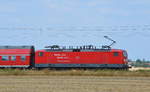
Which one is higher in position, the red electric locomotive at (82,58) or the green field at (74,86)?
the red electric locomotive at (82,58)

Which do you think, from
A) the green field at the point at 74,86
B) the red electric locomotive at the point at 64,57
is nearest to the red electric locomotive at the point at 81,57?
the red electric locomotive at the point at 64,57

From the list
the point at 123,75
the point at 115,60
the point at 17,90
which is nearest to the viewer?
the point at 17,90

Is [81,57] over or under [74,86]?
over

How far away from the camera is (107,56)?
6481 cm

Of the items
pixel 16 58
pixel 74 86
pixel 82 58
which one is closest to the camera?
pixel 74 86

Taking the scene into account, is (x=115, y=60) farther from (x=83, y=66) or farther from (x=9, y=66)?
(x=9, y=66)

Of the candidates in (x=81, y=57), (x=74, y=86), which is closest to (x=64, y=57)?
(x=81, y=57)

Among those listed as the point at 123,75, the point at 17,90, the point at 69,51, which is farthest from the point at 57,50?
the point at 17,90

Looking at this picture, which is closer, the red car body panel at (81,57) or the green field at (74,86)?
the green field at (74,86)

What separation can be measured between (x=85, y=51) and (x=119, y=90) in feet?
117

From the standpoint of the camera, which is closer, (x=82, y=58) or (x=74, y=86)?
(x=74, y=86)

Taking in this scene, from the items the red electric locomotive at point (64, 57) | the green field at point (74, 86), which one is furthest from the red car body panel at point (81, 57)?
the green field at point (74, 86)

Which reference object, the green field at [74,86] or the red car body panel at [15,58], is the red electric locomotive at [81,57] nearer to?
the red car body panel at [15,58]

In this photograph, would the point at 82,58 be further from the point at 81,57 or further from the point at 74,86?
the point at 74,86
